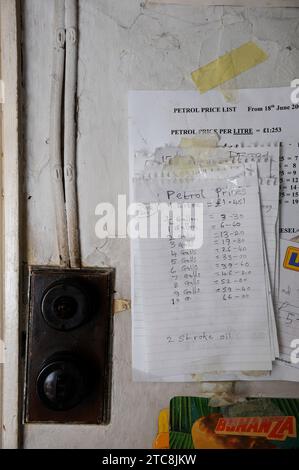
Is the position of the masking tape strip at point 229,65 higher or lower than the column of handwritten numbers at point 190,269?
higher

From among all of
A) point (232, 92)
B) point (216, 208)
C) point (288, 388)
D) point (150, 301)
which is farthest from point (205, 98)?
point (288, 388)

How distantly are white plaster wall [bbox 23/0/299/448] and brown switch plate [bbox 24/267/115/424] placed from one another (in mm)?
24

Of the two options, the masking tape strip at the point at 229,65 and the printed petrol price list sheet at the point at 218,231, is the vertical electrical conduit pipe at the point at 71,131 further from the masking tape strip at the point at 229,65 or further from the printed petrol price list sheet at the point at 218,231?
the masking tape strip at the point at 229,65

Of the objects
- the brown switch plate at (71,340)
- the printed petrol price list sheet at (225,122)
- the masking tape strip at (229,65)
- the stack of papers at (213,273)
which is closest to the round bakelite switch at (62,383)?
the brown switch plate at (71,340)

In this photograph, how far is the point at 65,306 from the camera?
0.73 metres

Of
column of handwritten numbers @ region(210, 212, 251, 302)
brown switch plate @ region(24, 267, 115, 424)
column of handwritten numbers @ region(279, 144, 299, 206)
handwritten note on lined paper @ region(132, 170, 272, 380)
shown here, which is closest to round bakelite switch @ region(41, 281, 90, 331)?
brown switch plate @ region(24, 267, 115, 424)

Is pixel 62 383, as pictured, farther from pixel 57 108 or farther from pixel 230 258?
pixel 57 108

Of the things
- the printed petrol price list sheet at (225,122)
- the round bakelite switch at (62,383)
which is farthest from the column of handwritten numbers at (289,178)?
the round bakelite switch at (62,383)

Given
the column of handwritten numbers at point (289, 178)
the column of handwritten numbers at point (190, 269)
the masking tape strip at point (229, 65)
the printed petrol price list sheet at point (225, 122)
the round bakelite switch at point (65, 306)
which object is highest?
the masking tape strip at point (229, 65)

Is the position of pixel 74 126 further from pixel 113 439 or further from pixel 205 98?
pixel 113 439

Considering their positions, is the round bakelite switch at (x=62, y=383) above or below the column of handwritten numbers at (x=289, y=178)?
below

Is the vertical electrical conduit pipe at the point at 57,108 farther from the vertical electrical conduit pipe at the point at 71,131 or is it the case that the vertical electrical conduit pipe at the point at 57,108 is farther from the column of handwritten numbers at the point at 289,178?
the column of handwritten numbers at the point at 289,178

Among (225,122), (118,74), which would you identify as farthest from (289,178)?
(118,74)

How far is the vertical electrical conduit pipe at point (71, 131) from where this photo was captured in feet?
2.43
